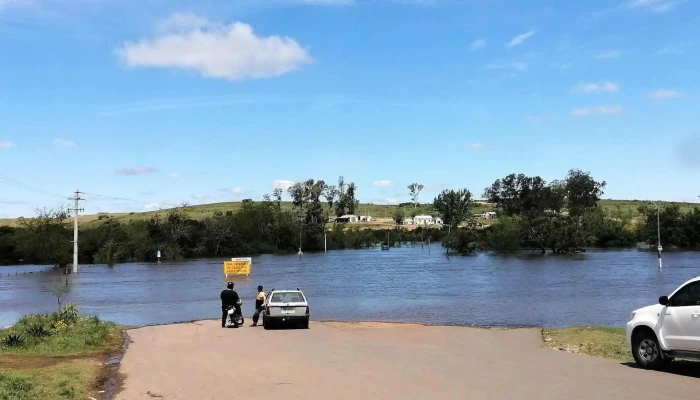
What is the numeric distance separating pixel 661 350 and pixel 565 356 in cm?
380

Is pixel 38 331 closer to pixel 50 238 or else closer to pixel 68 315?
pixel 68 315

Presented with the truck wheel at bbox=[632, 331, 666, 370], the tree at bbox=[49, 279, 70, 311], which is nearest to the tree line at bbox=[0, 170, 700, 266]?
the tree at bbox=[49, 279, 70, 311]

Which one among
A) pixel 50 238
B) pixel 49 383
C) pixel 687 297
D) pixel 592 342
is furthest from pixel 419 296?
pixel 50 238

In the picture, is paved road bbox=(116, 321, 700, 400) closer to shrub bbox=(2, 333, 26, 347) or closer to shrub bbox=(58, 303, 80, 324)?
shrub bbox=(58, 303, 80, 324)

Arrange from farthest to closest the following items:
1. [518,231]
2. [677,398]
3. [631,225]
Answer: [631,225], [518,231], [677,398]

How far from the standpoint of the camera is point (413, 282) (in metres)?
63.9

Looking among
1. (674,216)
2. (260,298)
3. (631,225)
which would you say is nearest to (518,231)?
(674,216)

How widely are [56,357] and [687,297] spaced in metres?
15.0

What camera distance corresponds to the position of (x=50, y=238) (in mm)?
115250

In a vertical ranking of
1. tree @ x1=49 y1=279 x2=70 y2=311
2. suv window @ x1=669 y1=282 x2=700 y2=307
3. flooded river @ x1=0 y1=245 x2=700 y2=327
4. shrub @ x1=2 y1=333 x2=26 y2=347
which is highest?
suv window @ x1=669 y1=282 x2=700 y2=307

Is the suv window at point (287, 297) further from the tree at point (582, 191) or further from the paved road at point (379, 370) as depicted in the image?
the tree at point (582, 191)

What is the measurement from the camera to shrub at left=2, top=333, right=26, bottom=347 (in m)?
19.1

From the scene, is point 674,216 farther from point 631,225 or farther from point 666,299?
point 666,299

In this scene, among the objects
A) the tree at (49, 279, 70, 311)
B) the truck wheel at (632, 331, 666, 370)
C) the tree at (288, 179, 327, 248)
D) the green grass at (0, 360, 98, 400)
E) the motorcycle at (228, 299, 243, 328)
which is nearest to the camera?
the green grass at (0, 360, 98, 400)
